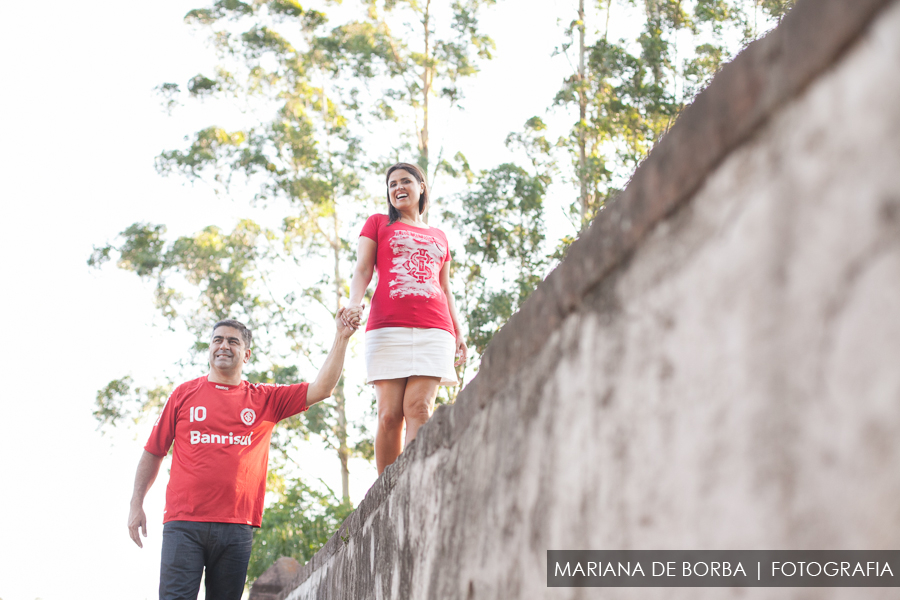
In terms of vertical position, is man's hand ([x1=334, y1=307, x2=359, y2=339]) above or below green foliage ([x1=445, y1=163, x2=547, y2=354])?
below

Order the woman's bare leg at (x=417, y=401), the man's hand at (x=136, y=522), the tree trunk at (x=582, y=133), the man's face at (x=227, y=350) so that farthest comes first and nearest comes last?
the tree trunk at (x=582, y=133) < the man's face at (x=227, y=350) < the man's hand at (x=136, y=522) < the woman's bare leg at (x=417, y=401)

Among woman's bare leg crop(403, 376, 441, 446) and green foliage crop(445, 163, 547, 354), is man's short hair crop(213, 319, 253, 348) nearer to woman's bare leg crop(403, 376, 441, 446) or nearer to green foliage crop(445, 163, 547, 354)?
woman's bare leg crop(403, 376, 441, 446)

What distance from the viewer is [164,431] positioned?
135 inches

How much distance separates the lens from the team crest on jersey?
3.36 metres

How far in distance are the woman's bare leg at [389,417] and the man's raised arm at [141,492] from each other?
3.43ft

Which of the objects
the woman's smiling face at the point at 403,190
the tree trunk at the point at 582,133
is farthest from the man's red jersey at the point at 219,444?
the tree trunk at the point at 582,133

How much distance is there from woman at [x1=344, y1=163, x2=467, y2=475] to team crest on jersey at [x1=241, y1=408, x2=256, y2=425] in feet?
1.90

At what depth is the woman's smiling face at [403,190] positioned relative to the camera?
333cm

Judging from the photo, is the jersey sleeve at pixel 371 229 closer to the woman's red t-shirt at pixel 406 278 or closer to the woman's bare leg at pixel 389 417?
the woman's red t-shirt at pixel 406 278

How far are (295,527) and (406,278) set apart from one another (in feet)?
Answer: 24.3

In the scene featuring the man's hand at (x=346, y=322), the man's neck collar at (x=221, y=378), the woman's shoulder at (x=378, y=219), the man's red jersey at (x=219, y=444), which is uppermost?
the woman's shoulder at (x=378, y=219)

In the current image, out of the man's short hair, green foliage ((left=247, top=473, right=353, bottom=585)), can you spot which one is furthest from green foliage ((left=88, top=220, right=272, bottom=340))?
the man's short hair

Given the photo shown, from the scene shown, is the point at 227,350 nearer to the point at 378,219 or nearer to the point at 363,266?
the point at 363,266

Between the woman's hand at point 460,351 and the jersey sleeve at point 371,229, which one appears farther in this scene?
the woman's hand at point 460,351
